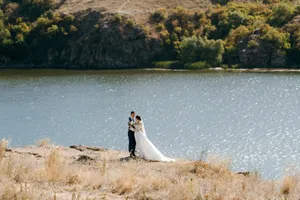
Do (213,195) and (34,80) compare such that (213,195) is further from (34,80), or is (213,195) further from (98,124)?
(34,80)

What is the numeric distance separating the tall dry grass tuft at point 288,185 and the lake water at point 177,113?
9.60 feet

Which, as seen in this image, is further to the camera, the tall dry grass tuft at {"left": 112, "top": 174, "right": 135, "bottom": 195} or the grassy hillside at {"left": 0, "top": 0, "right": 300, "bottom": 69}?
the grassy hillside at {"left": 0, "top": 0, "right": 300, "bottom": 69}

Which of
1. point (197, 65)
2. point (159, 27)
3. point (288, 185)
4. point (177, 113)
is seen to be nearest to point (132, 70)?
point (197, 65)

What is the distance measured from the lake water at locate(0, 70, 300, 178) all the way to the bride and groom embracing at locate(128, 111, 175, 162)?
281cm

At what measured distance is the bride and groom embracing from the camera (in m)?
23.1

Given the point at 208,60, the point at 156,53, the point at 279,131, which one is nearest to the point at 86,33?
the point at 156,53

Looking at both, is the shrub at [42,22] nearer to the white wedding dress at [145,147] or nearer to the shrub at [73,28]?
the shrub at [73,28]

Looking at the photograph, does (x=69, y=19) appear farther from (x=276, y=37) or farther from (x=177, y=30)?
(x=276, y=37)

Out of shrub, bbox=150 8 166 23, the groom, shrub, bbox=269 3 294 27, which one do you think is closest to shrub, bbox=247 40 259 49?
shrub, bbox=269 3 294 27

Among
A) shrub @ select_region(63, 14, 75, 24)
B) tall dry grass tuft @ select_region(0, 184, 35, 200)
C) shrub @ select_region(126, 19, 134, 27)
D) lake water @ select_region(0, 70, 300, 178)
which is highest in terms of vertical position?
shrub @ select_region(63, 14, 75, 24)

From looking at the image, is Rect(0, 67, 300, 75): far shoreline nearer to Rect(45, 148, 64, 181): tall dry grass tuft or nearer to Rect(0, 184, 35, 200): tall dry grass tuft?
Rect(45, 148, 64, 181): tall dry grass tuft

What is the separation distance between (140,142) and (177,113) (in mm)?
24713

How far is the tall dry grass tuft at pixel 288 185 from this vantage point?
1559 cm

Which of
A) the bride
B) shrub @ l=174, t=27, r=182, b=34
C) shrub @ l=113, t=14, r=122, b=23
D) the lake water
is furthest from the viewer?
shrub @ l=113, t=14, r=122, b=23
